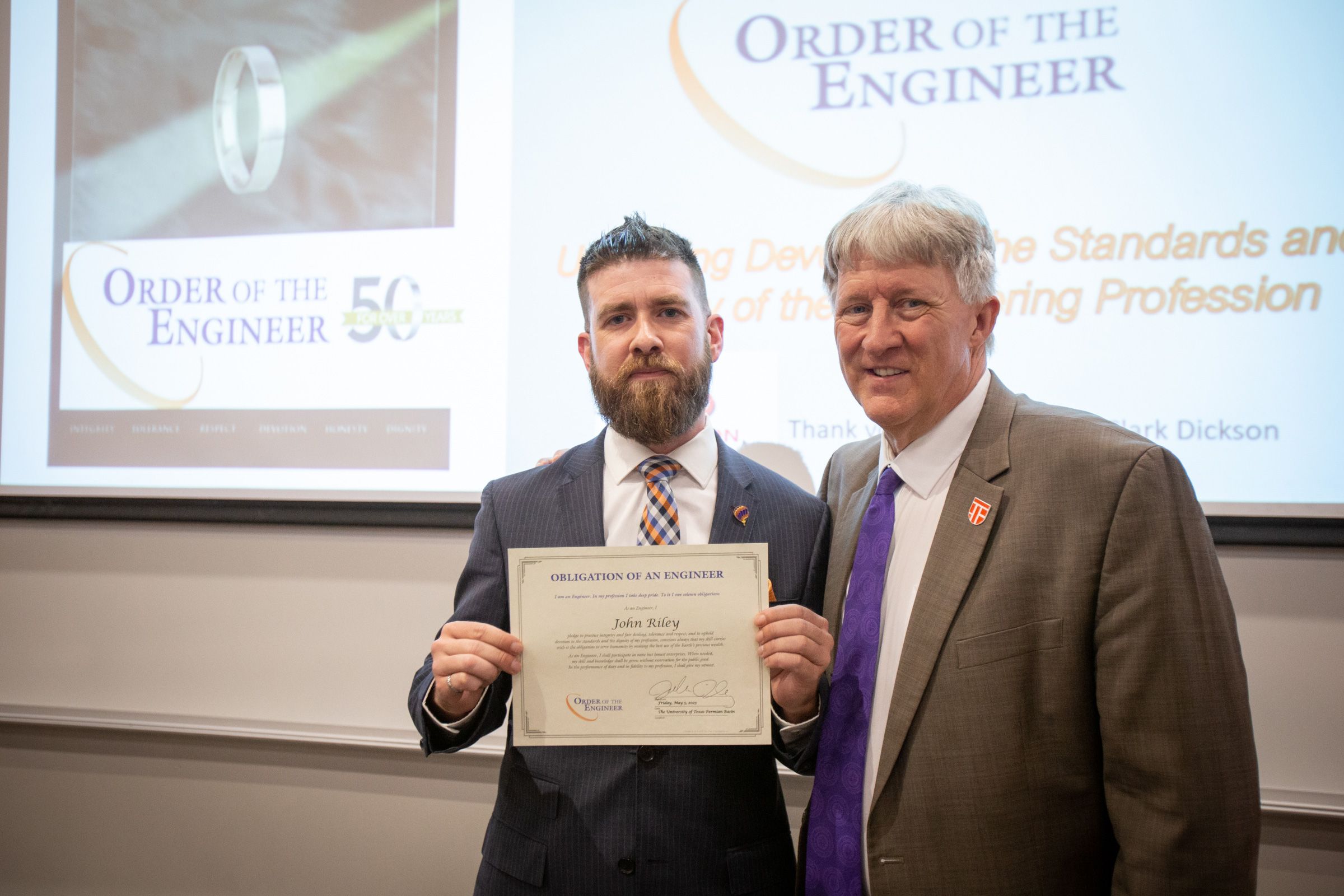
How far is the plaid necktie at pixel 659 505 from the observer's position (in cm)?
167

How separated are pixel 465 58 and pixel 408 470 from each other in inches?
56.9

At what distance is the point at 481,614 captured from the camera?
5.56ft

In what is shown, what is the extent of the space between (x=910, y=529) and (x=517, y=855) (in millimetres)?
975

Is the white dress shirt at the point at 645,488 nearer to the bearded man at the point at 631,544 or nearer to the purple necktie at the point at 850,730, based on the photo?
the bearded man at the point at 631,544

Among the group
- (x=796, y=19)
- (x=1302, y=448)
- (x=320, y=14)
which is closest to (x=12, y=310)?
(x=320, y=14)

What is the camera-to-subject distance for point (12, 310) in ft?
10.5

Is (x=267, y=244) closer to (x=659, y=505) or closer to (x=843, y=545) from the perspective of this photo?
(x=659, y=505)

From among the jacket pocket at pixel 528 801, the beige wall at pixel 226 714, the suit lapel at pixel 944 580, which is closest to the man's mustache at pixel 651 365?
the suit lapel at pixel 944 580

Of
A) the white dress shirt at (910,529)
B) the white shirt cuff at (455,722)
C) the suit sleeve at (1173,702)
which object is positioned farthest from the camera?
the white shirt cuff at (455,722)

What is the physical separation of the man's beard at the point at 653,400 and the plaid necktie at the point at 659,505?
0.05 m

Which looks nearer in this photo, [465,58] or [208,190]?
[465,58]

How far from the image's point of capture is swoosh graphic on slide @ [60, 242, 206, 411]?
3.07 m

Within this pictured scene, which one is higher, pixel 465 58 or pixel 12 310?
pixel 465 58

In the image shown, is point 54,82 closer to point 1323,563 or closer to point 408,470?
point 408,470
